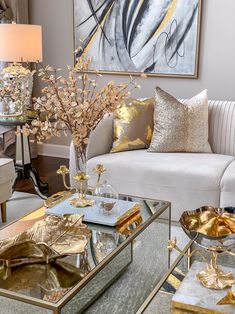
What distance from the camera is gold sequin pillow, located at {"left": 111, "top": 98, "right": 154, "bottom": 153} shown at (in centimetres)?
329

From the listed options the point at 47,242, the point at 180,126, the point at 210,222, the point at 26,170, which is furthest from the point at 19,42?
the point at 210,222

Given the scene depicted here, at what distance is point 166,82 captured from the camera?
14.2ft

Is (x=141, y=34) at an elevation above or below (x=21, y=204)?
above

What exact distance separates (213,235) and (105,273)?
2.19 ft

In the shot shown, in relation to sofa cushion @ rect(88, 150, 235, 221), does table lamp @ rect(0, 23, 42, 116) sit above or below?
above

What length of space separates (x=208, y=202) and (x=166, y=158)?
443 millimetres

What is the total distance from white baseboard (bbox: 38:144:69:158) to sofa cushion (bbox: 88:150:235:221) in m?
1.78

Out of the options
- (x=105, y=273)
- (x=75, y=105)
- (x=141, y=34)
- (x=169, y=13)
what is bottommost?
(x=105, y=273)

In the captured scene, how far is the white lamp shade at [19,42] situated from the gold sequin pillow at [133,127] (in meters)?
0.90

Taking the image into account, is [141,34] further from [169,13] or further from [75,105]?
[75,105]

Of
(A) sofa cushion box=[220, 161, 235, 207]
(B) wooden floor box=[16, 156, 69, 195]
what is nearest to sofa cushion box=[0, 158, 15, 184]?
(B) wooden floor box=[16, 156, 69, 195]

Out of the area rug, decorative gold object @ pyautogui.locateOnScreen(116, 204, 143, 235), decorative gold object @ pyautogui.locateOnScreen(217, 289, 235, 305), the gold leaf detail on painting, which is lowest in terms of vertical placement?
the area rug

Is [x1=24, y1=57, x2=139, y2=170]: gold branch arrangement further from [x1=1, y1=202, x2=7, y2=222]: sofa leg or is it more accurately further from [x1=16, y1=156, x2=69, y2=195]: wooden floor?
[x1=16, y1=156, x2=69, y2=195]: wooden floor

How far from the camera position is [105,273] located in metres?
2.05
